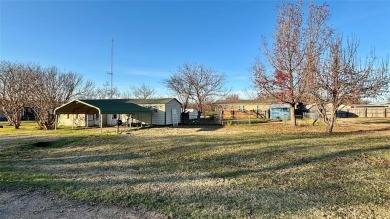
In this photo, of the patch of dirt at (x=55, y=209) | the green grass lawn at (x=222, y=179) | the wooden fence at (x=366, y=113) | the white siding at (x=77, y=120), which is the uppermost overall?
the wooden fence at (x=366, y=113)

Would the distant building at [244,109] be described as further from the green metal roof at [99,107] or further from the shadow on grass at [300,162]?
the shadow on grass at [300,162]

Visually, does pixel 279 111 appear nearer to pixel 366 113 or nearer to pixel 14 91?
pixel 366 113

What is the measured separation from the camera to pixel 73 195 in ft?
15.1

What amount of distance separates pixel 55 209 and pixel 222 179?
9.94 feet

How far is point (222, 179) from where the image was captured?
18.4 ft

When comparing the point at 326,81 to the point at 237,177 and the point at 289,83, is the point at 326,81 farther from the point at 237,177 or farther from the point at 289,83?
the point at 237,177

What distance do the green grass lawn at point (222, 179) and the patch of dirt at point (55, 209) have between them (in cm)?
24

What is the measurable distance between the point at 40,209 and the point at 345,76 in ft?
48.2

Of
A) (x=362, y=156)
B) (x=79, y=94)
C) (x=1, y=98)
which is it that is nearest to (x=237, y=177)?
(x=362, y=156)

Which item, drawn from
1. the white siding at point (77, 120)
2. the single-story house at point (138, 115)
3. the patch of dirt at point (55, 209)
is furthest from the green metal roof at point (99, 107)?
the patch of dirt at point (55, 209)

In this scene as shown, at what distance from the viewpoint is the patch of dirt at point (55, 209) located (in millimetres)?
3713

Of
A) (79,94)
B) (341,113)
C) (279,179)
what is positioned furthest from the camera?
(341,113)

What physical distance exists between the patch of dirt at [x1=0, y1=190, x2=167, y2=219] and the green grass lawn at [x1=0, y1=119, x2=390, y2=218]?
0.78 feet

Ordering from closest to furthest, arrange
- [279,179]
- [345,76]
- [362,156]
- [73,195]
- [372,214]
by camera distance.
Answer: [372,214], [73,195], [279,179], [362,156], [345,76]
